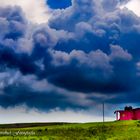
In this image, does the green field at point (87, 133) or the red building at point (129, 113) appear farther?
the red building at point (129, 113)

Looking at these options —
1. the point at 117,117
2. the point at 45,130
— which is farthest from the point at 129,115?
the point at 45,130

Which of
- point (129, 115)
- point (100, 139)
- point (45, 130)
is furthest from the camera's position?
point (129, 115)

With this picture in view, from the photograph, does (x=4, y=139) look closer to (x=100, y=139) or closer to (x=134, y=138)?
(x=100, y=139)

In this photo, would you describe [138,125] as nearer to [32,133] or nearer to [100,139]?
A: [100,139]

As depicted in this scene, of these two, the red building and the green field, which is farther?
the red building

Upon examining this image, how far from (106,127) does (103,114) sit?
2354 cm

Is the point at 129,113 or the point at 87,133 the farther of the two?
the point at 129,113

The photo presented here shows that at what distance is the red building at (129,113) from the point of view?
91.1 meters

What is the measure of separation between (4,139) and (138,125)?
23.0m

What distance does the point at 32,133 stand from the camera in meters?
66.3

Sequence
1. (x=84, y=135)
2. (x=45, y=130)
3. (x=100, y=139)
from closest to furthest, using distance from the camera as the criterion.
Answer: (x=100, y=139) < (x=84, y=135) < (x=45, y=130)

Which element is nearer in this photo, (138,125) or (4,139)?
(4,139)

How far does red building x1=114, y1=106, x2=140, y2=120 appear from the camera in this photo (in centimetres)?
9106

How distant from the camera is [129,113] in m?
92.8
